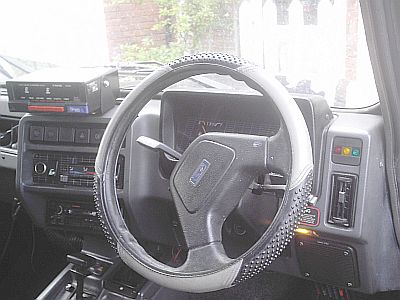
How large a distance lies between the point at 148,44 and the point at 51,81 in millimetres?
381

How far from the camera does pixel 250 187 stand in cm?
140

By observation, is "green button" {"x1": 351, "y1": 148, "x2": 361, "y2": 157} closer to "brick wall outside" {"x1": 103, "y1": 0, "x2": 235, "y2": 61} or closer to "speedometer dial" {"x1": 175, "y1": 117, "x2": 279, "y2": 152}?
"speedometer dial" {"x1": 175, "y1": 117, "x2": 279, "y2": 152}

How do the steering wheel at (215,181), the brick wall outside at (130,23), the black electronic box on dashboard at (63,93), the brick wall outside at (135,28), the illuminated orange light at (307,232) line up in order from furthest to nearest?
the brick wall outside at (130,23), the brick wall outside at (135,28), the black electronic box on dashboard at (63,93), the illuminated orange light at (307,232), the steering wheel at (215,181)

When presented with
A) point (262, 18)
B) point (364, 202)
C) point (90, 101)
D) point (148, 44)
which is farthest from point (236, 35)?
point (364, 202)

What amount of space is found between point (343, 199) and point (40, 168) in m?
0.97

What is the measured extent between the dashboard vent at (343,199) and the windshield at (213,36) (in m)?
0.29

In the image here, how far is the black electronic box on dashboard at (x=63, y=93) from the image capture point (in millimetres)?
1835

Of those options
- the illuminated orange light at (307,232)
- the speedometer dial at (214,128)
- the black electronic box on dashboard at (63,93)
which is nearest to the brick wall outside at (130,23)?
the black electronic box on dashboard at (63,93)

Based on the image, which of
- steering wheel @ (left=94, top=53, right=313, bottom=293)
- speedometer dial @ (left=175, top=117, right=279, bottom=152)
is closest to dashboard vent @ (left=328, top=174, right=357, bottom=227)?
speedometer dial @ (left=175, top=117, right=279, bottom=152)

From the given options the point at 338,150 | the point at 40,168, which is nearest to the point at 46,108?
the point at 40,168

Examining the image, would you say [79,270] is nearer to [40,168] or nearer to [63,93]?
[40,168]

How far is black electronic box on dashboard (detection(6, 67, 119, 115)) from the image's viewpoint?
6.02 ft

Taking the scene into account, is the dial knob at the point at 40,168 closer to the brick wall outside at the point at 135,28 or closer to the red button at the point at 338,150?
the brick wall outside at the point at 135,28

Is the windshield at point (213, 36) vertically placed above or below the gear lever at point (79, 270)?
above
